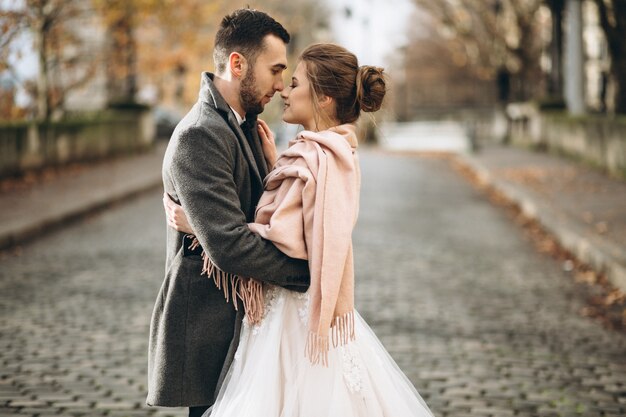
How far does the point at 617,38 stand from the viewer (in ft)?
66.3

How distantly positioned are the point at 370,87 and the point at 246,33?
0.46 metres

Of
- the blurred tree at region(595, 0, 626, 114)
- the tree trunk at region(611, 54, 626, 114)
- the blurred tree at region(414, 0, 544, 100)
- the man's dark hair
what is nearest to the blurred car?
the blurred tree at region(414, 0, 544, 100)

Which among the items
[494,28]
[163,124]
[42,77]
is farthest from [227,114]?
[163,124]

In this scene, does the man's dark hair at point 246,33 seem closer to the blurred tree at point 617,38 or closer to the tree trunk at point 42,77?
the blurred tree at point 617,38

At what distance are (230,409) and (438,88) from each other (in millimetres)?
85801

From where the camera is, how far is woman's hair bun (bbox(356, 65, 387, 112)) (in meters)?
3.22

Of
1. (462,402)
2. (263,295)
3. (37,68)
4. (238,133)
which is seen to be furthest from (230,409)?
(37,68)

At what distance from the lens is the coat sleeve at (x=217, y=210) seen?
9.99 feet

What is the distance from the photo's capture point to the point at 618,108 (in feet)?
71.7

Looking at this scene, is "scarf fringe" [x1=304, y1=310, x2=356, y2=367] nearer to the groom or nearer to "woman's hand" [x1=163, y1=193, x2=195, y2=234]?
the groom

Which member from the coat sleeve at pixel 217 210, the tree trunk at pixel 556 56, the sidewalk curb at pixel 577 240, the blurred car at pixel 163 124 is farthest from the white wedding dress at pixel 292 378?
the blurred car at pixel 163 124

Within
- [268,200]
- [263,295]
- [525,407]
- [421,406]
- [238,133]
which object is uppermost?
[238,133]

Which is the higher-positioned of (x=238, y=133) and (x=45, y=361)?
(x=238, y=133)

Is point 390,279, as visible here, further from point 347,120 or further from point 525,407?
point 347,120
